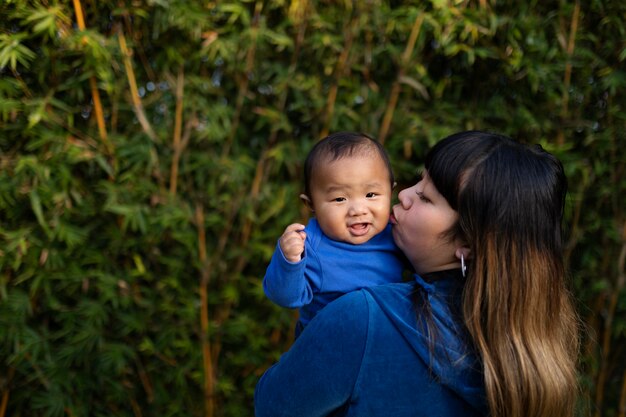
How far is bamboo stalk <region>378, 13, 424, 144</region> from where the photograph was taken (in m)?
2.72

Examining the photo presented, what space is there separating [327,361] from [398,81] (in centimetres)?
179

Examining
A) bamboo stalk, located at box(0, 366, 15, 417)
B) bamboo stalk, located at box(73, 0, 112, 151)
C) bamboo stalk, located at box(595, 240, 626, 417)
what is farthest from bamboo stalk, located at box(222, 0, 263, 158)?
bamboo stalk, located at box(595, 240, 626, 417)

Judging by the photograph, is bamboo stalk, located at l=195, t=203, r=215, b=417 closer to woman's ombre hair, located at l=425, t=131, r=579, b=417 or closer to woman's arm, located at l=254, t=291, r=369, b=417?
woman's arm, located at l=254, t=291, r=369, b=417

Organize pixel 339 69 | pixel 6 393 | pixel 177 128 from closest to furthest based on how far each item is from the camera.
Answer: pixel 6 393 → pixel 177 128 → pixel 339 69

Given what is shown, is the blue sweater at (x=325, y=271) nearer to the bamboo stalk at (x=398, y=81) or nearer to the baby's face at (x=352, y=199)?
the baby's face at (x=352, y=199)

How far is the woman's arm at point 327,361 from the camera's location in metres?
1.26

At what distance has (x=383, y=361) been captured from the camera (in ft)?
4.16

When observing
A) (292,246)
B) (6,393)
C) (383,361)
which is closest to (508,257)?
(383,361)

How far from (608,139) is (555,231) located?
162 cm

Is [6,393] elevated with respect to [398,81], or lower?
lower

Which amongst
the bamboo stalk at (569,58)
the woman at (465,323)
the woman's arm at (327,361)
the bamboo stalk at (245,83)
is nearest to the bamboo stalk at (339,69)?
the bamboo stalk at (245,83)

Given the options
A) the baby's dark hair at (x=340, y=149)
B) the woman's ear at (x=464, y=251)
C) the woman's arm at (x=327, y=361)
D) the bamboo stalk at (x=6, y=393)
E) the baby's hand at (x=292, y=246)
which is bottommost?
the bamboo stalk at (x=6, y=393)

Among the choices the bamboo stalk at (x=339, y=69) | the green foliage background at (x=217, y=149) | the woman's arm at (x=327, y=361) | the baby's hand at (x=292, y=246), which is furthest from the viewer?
the bamboo stalk at (x=339, y=69)

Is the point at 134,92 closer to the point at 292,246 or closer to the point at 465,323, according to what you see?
the point at 292,246
